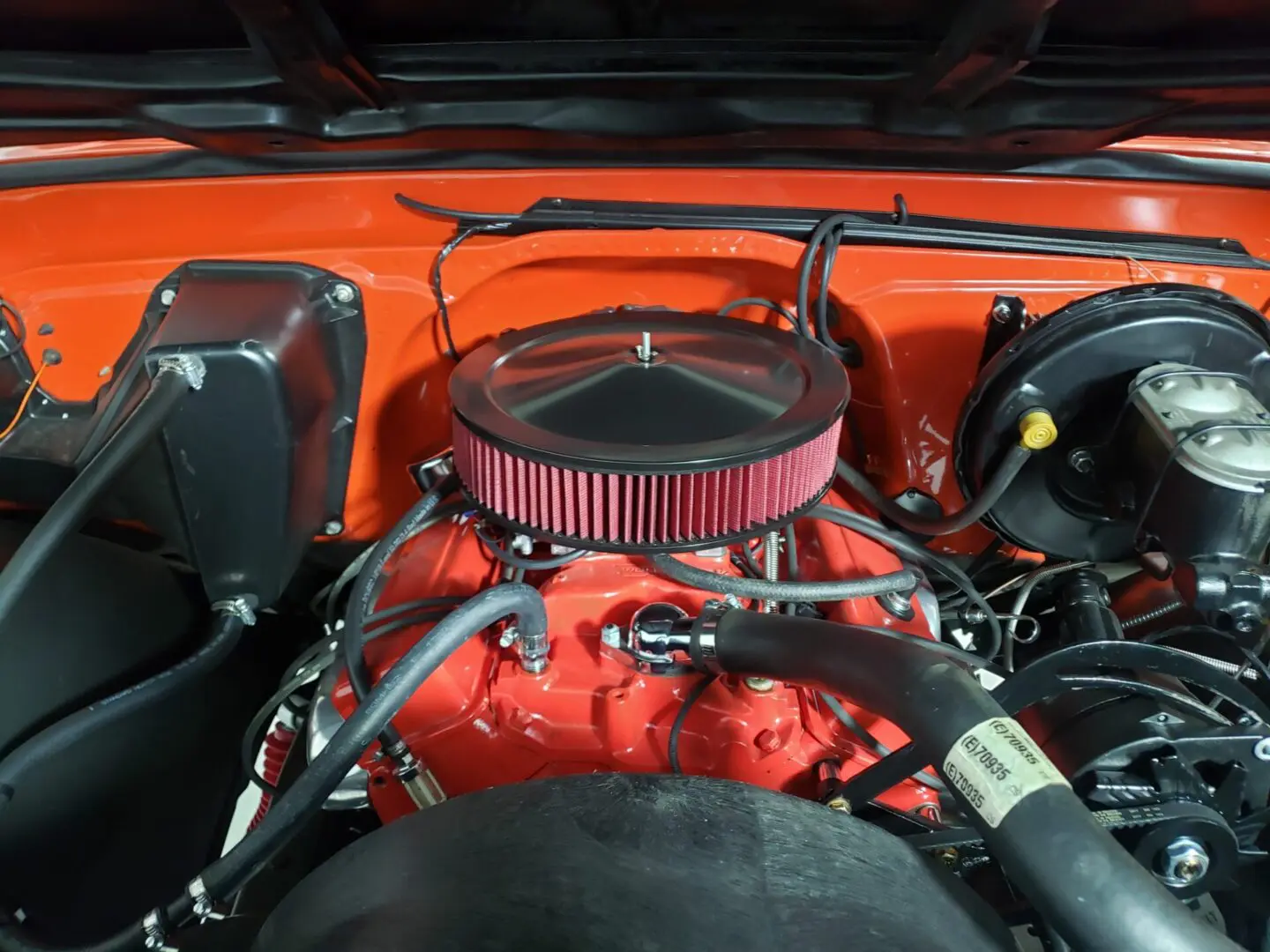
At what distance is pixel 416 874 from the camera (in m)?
0.47

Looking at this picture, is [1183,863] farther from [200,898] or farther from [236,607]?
[236,607]

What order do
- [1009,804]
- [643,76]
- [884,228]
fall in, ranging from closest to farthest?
[1009,804], [643,76], [884,228]

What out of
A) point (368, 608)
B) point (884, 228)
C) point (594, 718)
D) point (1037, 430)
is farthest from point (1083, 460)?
point (368, 608)

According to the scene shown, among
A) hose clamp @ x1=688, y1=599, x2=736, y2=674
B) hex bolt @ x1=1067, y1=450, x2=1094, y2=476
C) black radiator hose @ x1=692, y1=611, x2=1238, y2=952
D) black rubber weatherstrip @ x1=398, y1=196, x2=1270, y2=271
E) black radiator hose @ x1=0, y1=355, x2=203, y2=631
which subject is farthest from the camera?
black rubber weatherstrip @ x1=398, y1=196, x2=1270, y2=271

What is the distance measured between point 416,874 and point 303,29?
0.70m

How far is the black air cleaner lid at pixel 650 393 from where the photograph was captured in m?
0.69

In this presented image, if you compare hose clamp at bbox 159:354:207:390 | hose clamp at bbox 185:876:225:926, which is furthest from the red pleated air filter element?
hose clamp at bbox 185:876:225:926

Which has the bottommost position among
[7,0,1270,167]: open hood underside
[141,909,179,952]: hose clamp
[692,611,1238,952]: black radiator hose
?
[141,909,179,952]: hose clamp

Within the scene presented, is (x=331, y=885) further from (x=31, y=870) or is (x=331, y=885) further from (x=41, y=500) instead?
(x=41, y=500)

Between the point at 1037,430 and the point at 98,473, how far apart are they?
84 centimetres

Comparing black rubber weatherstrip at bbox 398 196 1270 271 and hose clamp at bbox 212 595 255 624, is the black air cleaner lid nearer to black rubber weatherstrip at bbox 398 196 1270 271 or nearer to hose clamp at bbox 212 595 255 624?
black rubber weatherstrip at bbox 398 196 1270 271

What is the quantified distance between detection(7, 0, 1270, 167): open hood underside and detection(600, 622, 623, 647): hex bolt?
55 cm

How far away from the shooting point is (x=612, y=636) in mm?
782

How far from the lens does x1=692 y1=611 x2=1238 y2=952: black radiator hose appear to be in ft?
1.36
